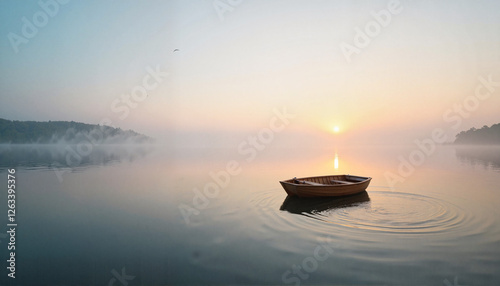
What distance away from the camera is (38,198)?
2231cm

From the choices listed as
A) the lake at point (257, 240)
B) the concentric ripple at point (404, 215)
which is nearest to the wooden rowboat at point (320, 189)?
the lake at point (257, 240)

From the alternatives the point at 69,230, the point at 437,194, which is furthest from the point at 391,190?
the point at 69,230

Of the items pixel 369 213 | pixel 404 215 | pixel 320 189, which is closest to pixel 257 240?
pixel 369 213

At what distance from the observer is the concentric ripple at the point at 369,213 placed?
45.1 feet

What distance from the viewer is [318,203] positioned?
1908 centimetres

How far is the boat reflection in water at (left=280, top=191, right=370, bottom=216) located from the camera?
17.5m

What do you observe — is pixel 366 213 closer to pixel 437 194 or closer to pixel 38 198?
pixel 437 194

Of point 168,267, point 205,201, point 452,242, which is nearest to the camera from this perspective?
point 168,267

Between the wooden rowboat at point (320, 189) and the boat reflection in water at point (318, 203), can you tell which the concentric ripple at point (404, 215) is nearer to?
the boat reflection in water at point (318, 203)

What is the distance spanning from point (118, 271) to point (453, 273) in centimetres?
1182

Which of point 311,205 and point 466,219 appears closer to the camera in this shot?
point 466,219

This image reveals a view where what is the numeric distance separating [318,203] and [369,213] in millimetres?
3650

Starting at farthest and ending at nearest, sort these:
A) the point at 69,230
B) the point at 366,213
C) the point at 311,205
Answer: the point at 311,205
the point at 366,213
the point at 69,230

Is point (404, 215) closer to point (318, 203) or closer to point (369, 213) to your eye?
point (369, 213)
